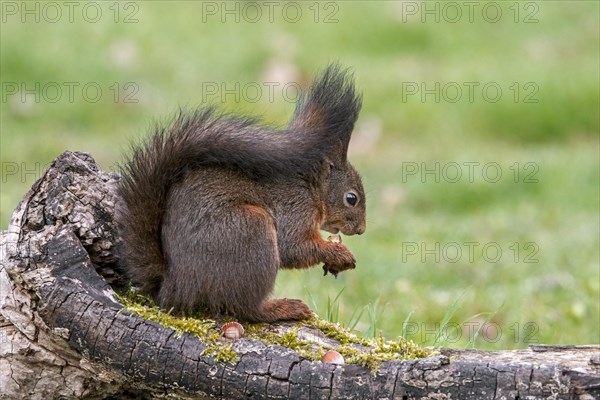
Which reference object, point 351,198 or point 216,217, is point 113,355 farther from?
point 351,198

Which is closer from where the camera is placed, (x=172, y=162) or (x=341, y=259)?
(x=172, y=162)

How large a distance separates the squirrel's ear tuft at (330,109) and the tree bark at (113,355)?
719 mm

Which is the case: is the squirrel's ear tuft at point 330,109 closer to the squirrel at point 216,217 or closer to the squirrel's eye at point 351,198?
the squirrel at point 216,217

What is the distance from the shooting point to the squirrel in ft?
9.63

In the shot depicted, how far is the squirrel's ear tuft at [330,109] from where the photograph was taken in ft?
11.0

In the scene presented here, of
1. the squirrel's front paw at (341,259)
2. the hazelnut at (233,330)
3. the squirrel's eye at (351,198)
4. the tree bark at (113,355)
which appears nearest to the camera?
the tree bark at (113,355)

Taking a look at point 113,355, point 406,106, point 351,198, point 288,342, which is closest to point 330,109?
point 351,198

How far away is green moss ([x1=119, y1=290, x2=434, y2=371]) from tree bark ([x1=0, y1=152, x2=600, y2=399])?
30mm

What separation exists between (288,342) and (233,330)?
164 mm

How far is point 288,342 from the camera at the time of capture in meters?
2.83

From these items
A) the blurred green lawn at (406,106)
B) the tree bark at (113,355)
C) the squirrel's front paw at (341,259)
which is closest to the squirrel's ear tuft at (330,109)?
the squirrel's front paw at (341,259)

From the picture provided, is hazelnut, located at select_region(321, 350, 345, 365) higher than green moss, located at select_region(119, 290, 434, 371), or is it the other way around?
green moss, located at select_region(119, 290, 434, 371)

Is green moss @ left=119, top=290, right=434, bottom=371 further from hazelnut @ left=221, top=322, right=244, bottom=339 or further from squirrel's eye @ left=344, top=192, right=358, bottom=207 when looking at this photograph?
squirrel's eye @ left=344, top=192, right=358, bottom=207

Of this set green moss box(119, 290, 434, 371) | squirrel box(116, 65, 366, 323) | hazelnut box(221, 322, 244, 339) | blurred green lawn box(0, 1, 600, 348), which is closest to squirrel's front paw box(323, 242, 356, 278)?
squirrel box(116, 65, 366, 323)
